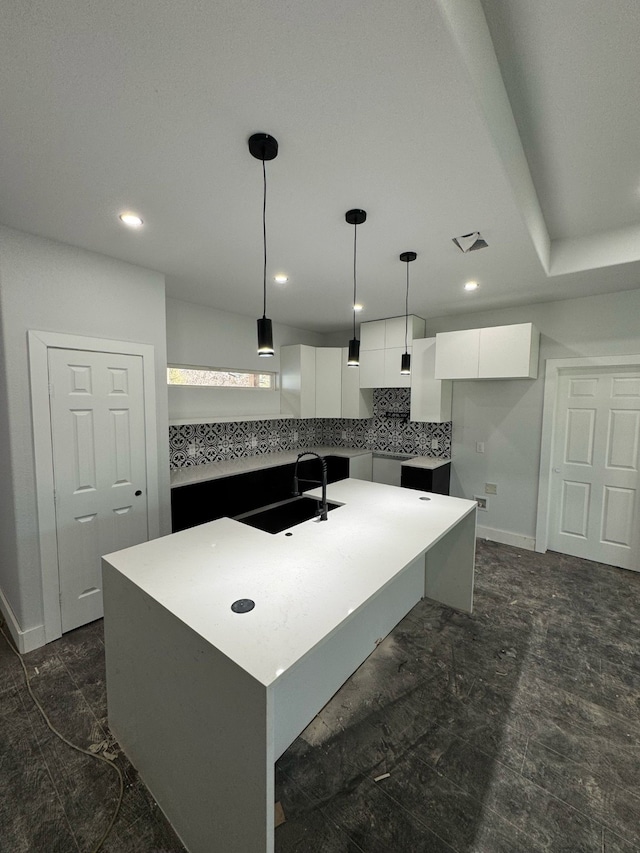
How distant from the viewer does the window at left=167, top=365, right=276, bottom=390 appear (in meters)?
3.63

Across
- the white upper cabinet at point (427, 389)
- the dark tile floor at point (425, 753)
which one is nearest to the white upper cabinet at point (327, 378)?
the white upper cabinet at point (427, 389)

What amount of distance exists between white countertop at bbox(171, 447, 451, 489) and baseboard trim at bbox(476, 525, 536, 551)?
92cm

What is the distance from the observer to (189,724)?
1.15 m

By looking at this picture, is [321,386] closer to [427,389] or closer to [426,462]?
[427,389]

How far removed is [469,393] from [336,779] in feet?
11.9

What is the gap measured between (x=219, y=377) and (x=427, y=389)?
2437 mm

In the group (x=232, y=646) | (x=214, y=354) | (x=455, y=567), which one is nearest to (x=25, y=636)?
(x=232, y=646)

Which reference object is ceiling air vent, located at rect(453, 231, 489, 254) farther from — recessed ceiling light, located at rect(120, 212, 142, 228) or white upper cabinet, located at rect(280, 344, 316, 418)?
white upper cabinet, located at rect(280, 344, 316, 418)

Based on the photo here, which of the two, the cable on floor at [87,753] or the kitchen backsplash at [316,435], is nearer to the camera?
the cable on floor at [87,753]

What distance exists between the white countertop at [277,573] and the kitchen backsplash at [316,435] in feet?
6.42

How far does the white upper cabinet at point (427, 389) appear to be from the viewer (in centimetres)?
402

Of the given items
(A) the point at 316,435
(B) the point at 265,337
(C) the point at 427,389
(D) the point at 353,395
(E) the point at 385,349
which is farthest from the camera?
(A) the point at 316,435

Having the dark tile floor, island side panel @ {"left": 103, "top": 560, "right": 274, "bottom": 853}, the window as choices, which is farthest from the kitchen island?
the window

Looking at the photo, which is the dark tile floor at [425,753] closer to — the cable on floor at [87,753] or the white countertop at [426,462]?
the cable on floor at [87,753]
